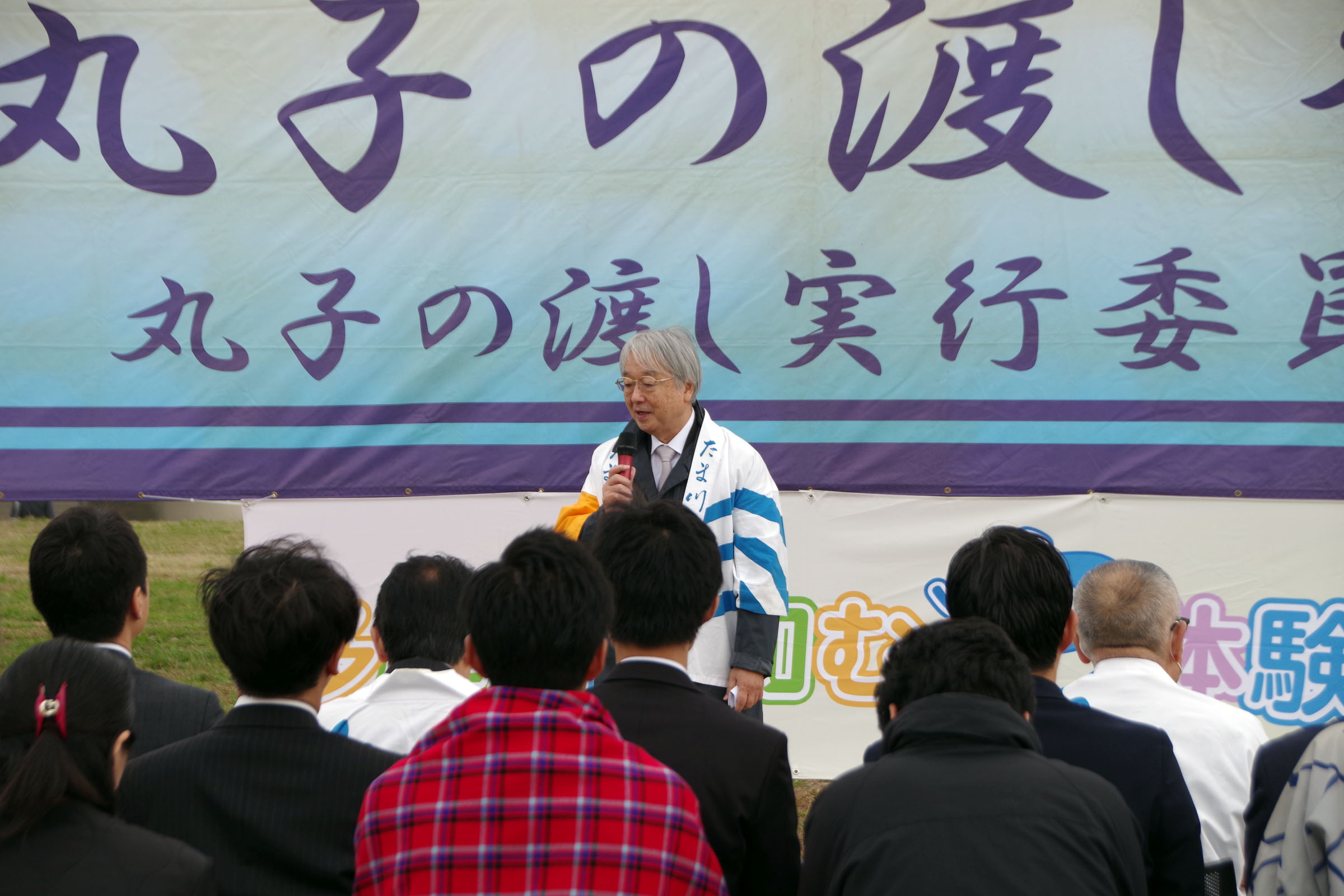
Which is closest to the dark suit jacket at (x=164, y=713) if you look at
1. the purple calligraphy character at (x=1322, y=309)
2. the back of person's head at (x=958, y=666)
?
the back of person's head at (x=958, y=666)

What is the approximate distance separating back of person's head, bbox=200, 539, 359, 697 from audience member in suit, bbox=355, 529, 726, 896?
0.95 feet

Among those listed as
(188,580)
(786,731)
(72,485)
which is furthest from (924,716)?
(188,580)

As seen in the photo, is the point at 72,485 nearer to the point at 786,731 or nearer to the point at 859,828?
the point at 786,731

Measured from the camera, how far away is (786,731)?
12.4 ft

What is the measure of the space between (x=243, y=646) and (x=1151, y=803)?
1286 millimetres

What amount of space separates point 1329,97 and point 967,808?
121 inches

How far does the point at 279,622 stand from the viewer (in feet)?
5.09

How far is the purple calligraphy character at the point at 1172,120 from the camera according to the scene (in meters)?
3.52

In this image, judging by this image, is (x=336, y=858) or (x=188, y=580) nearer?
(x=336, y=858)

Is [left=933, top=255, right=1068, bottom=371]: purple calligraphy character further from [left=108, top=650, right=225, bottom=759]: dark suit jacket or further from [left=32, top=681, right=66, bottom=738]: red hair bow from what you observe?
[left=32, top=681, right=66, bottom=738]: red hair bow

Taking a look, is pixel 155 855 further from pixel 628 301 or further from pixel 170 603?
pixel 170 603

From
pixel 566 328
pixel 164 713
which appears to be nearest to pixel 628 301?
pixel 566 328

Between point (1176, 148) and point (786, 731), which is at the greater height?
point (1176, 148)

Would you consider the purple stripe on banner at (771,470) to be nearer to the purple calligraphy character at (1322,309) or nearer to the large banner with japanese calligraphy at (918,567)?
the large banner with japanese calligraphy at (918,567)
